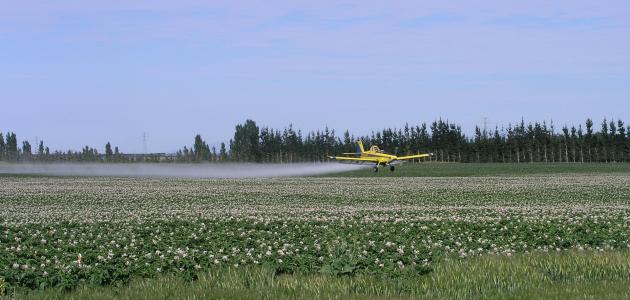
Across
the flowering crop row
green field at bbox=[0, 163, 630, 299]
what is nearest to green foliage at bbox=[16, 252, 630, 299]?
green field at bbox=[0, 163, 630, 299]

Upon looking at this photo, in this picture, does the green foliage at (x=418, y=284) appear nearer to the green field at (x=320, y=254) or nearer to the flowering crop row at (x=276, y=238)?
the green field at (x=320, y=254)

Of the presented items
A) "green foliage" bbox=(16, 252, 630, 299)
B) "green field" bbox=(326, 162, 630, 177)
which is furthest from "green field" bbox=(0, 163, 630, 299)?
"green field" bbox=(326, 162, 630, 177)

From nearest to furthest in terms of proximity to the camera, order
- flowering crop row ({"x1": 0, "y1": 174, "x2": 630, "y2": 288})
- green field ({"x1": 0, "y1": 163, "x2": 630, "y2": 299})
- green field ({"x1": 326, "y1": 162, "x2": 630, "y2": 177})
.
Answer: green field ({"x1": 0, "y1": 163, "x2": 630, "y2": 299}), flowering crop row ({"x1": 0, "y1": 174, "x2": 630, "y2": 288}), green field ({"x1": 326, "y1": 162, "x2": 630, "y2": 177})

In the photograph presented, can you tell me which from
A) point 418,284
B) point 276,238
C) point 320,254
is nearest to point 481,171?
point 276,238

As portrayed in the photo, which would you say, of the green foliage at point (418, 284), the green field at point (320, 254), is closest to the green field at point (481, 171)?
the green field at point (320, 254)

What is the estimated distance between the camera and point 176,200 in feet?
128

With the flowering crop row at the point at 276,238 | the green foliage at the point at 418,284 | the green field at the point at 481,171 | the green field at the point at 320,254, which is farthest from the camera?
the green field at the point at 481,171

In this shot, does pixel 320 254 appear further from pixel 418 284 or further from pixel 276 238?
pixel 418 284

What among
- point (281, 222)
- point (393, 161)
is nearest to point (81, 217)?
point (281, 222)

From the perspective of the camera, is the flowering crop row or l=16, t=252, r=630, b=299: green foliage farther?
the flowering crop row

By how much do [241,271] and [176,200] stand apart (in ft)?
85.0

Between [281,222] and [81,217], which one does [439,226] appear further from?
[81,217]

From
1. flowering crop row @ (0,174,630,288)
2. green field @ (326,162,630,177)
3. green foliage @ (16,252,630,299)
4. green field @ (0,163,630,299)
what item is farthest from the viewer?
green field @ (326,162,630,177)

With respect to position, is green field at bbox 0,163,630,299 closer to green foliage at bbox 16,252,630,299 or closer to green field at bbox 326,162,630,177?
green foliage at bbox 16,252,630,299
